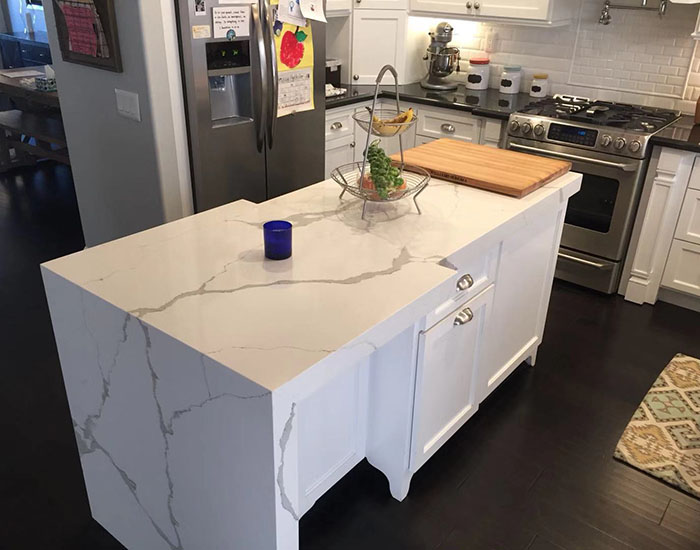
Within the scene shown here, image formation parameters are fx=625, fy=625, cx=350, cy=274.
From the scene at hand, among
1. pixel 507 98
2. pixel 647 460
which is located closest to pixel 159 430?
pixel 647 460

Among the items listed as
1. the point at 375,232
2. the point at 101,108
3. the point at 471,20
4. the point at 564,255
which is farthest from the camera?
the point at 471,20

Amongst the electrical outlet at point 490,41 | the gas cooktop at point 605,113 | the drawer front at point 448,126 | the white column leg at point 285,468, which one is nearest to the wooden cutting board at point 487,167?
the gas cooktop at point 605,113

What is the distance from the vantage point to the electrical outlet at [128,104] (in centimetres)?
280

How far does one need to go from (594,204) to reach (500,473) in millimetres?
1812

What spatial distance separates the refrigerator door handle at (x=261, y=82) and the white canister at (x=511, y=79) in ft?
6.29

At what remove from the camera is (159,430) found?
1.57 meters

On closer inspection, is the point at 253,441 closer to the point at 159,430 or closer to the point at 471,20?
the point at 159,430

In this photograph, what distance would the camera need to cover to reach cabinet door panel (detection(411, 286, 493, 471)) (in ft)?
6.32

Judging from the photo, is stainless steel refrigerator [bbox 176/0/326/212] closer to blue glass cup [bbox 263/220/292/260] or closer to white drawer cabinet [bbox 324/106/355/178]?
white drawer cabinet [bbox 324/106/355/178]

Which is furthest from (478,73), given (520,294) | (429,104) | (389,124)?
(389,124)

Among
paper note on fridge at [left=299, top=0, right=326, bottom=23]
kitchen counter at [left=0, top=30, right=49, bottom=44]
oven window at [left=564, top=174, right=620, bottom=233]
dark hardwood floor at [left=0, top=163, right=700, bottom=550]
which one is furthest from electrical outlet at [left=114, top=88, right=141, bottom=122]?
kitchen counter at [left=0, top=30, right=49, bottom=44]

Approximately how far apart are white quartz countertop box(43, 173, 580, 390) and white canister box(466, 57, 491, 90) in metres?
2.29

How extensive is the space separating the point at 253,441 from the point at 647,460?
5.63 ft

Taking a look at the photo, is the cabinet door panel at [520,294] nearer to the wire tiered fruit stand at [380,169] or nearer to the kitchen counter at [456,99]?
the wire tiered fruit stand at [380,169]
